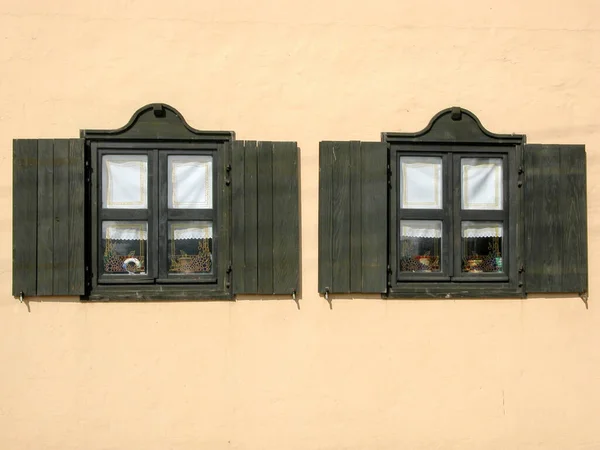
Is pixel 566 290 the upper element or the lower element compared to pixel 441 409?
upper

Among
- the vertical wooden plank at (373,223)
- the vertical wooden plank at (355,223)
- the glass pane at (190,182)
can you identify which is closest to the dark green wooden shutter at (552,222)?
the vertical wooden plank at (373,223)

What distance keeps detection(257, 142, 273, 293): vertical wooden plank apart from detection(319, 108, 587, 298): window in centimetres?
81

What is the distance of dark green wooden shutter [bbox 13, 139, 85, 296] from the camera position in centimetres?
410

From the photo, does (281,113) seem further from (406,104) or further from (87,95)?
(87,95)

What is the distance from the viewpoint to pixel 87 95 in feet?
→ 13.8

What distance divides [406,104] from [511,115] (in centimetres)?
77

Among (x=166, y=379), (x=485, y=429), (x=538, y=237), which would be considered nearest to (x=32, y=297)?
(x=166, y=379)

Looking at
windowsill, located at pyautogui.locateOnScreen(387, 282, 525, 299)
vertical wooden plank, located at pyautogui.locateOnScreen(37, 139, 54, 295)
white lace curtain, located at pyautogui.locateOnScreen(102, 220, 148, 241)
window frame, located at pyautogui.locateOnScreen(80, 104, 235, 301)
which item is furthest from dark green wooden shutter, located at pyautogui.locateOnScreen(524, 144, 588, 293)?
vertical wooden plank, located at pyautogui.locateOnScreen(37, 139, 54, 295)

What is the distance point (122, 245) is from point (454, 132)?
2.45 metres

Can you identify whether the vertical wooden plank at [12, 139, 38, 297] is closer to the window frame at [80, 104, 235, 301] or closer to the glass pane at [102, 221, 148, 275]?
the window frame at [80, 104, 235, 301]

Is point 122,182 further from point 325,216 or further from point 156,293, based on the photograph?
point 325,216

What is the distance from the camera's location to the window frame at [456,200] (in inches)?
170

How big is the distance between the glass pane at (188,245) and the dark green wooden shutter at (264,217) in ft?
0.74

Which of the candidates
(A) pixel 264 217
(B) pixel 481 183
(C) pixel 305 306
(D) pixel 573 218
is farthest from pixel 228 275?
(D) pixel 573 218
